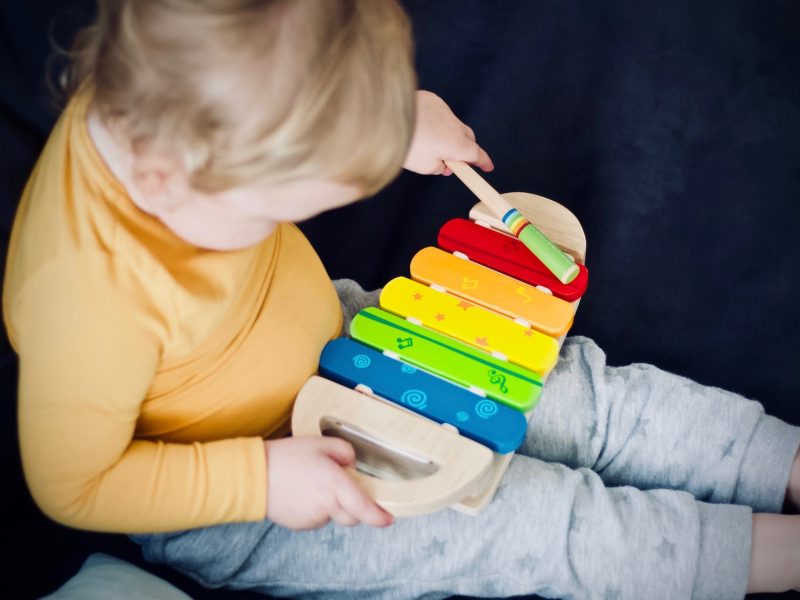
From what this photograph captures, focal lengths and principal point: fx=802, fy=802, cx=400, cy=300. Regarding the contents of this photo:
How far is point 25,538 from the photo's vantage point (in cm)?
70

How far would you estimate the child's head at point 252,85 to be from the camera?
1.53ft

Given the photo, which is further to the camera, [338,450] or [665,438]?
[665,438]

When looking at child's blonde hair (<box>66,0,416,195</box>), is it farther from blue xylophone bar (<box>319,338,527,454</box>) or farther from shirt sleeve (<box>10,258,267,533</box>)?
blue xylophone bar (<box>319,338,527,454</box>)

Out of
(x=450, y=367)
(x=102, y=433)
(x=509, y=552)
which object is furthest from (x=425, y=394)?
(x=102, y=433)

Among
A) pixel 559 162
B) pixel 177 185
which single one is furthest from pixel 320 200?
pixel 559 162

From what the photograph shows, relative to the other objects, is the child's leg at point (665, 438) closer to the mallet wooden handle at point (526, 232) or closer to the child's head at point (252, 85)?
the mallet wooden handle at point (526, 232)

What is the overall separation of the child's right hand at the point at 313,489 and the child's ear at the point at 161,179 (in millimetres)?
204

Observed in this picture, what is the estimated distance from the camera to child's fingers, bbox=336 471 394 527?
587 millimetres

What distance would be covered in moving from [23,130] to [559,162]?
2.11ft

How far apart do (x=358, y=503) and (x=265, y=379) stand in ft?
0.44

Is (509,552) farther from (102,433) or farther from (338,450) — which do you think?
(102,433)

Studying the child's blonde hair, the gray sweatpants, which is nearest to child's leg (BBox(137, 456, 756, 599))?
the gray sweatpants

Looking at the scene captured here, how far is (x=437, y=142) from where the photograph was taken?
818mm

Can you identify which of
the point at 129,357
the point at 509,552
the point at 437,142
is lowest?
the point at 509,552
